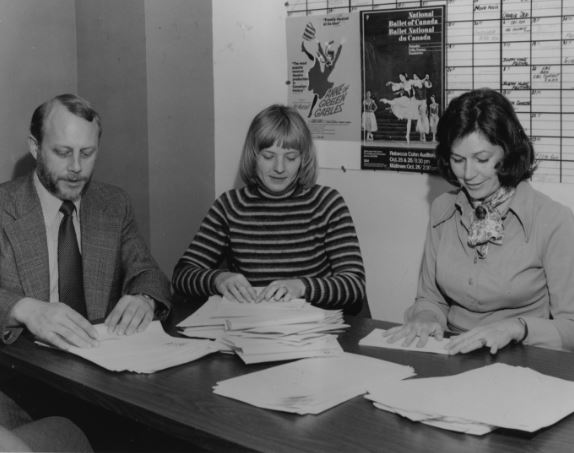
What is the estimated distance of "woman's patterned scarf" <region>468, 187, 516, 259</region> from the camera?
2014 millimetres

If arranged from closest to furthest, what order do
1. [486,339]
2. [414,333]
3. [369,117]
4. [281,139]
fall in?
1. [486,339]
2. [414,333]
3. [281,139]
4. [369,117]

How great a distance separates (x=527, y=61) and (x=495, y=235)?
0.59 meters

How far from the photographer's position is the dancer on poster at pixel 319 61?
269 centimetres

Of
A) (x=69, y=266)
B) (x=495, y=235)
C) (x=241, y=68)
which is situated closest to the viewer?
(x=495, y=235)

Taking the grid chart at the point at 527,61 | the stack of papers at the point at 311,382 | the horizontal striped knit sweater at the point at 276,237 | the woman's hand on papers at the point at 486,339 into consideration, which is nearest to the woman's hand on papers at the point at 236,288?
the horizontal striped knit sweater at the point at 276,237

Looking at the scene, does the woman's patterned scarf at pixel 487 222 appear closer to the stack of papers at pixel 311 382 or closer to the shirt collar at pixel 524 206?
the shirt collar at pixel 524 206

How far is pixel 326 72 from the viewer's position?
271 centimetres

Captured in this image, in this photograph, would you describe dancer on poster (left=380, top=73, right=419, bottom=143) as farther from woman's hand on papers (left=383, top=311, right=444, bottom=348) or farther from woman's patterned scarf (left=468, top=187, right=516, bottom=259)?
woman's hand on papers (left=383, top=311, right=444, bottom=348)

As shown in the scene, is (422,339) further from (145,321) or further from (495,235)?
(145,321)

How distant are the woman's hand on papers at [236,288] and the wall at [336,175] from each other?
2.27ft

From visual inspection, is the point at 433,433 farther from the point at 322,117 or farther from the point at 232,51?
the point at 232,51

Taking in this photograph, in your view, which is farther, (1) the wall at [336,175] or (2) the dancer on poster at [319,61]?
(2) the dancer on poster at [319,61]

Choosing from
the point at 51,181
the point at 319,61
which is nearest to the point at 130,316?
the point at 51,181

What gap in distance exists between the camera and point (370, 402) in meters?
1.37
